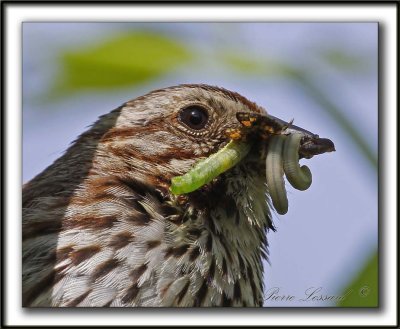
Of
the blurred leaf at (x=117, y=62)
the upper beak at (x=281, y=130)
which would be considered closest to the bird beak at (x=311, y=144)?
the upper beak at (x=281, y=130)

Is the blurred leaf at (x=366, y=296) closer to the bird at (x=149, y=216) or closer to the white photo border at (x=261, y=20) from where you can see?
the white photo border at (x=261, y=20)

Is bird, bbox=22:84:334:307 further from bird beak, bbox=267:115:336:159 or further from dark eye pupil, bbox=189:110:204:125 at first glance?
bird beak, bbox=267:115:336:159

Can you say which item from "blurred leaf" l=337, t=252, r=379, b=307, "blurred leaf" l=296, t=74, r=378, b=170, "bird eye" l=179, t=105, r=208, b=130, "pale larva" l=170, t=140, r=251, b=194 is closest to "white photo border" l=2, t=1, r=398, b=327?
"blurred leaf" l=337, t=252, r=379, b=307

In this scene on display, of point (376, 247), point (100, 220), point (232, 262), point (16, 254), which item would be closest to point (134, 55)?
point (100, 220)

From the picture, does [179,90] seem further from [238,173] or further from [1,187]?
[1,187]

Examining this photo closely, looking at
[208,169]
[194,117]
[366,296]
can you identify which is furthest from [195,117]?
[366,296]

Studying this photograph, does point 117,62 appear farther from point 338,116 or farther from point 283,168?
point 283,168
